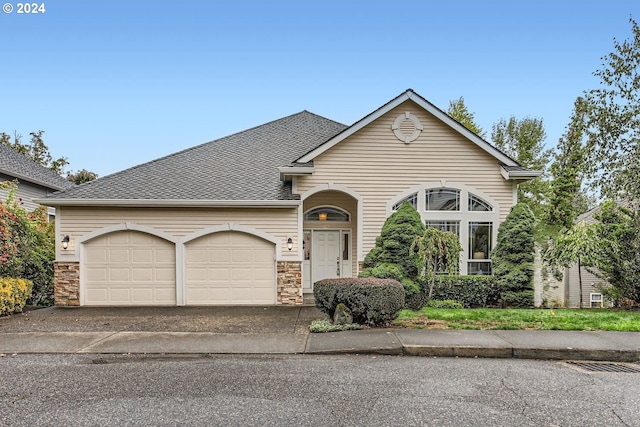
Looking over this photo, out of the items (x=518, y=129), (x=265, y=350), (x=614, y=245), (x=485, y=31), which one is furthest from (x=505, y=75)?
(x=265, y=350)

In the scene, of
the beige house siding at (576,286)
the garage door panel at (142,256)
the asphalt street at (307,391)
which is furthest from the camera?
the beige house siding at (576,286)

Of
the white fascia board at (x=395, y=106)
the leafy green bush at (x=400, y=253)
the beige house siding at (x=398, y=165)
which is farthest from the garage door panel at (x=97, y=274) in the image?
the leafy green bush at (x=400, y=253)

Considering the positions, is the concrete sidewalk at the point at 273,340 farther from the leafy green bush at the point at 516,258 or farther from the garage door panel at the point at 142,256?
the leafy green bush at the point at 516,258

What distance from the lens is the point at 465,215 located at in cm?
1169

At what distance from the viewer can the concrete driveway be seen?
7883 mm

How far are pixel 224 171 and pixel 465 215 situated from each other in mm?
7652

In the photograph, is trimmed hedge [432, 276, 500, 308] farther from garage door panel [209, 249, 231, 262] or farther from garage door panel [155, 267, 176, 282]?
garage door panel [155, 267, 176, 282]

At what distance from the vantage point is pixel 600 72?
39.4 feet

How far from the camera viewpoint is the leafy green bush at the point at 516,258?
1061 cm

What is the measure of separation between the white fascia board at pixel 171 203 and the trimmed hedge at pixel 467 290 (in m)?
4.79

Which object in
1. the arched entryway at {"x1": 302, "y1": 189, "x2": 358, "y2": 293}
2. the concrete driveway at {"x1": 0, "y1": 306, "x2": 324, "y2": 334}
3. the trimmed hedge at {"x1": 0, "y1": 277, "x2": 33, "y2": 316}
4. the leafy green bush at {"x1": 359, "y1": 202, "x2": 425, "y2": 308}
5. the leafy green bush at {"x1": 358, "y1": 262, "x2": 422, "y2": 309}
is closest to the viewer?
the concrete driveway at {"x1": 0, "y1": 306, "x2": 324, "y2": 334}

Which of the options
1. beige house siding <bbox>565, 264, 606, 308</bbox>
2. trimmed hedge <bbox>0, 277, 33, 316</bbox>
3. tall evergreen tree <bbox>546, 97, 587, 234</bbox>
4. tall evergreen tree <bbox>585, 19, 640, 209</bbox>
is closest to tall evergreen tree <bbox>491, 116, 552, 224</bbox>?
tall evergreen tree <bbox>546, 97, 587, 234</bbox>

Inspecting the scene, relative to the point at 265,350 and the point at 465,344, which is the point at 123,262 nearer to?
the point at 265,350

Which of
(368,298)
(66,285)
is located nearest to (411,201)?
(368,298)
